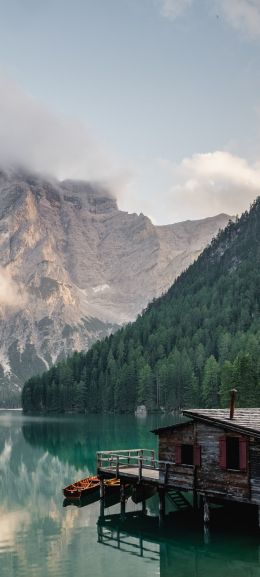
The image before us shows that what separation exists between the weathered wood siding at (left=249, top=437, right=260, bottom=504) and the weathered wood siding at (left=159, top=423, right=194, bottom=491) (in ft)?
18.1

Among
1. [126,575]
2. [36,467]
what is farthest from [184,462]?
[36,467]

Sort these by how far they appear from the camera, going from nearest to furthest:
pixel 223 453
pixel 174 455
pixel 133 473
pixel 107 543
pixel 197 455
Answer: pixel 107 543, pixel 223 453, pixel 197 455, pixel 174 455, pixel 133 473

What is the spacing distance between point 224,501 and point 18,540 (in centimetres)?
1491

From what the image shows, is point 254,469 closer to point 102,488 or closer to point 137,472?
point 137,472

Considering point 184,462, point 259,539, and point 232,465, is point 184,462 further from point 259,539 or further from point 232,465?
point 259,539

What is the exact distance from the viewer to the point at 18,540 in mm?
42031

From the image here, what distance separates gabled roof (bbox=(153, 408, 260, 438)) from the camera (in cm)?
4000

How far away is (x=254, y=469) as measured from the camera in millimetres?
39531

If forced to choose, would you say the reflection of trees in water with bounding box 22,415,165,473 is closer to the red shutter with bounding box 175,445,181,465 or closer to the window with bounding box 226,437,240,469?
the red shutter with bounding box 175,445,181,465

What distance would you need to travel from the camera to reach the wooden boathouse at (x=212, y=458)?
39875 millimetres

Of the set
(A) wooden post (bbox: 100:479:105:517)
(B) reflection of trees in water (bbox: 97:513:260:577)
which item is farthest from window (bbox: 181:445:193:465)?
(A) wooden post (bbox: 100:479:105:517)

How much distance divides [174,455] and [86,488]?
13.7 m

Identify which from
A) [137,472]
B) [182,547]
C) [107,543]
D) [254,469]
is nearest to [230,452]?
[254,469]

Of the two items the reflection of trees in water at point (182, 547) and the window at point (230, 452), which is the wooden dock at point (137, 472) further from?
the window at point (230, 452)
